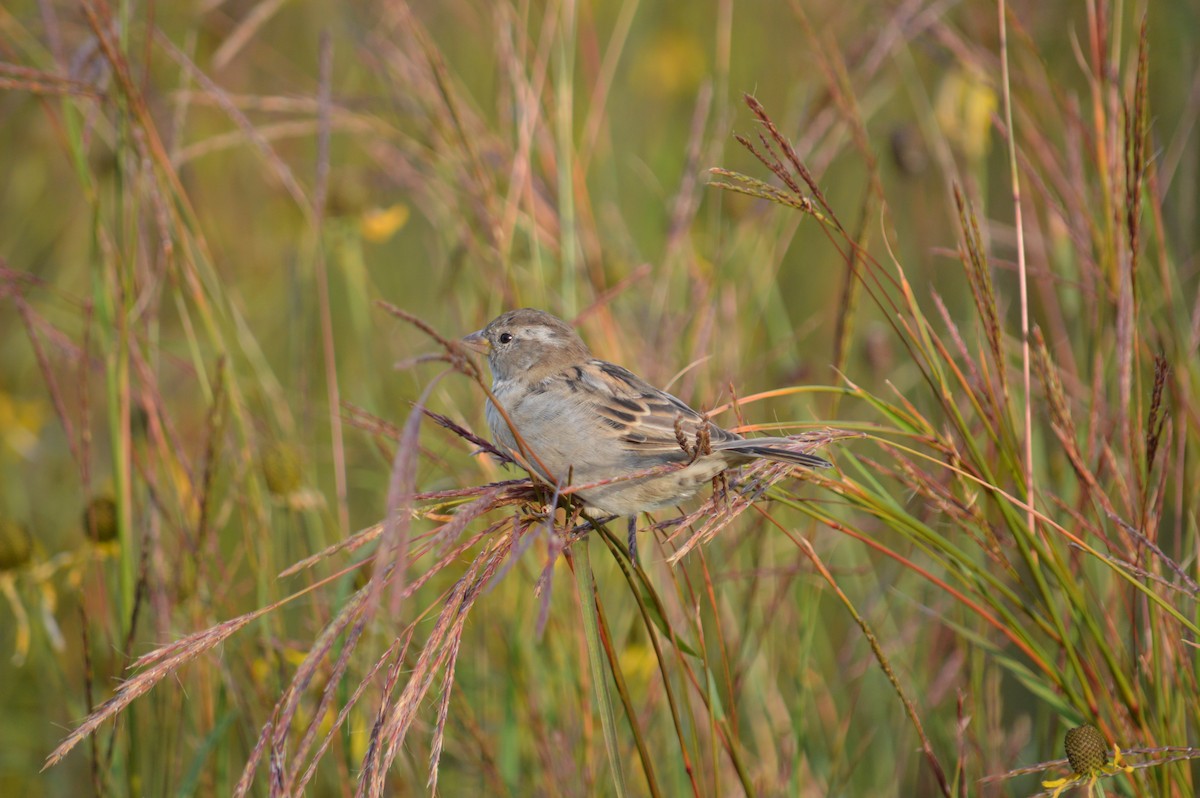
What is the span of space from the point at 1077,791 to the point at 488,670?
4.86ft

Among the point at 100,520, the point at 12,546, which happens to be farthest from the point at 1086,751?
the point at 12,546

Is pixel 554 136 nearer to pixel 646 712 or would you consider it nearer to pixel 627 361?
pixel 627 361

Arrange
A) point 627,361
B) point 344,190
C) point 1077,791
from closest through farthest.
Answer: point 1077,791
point 627,361
point 344,190

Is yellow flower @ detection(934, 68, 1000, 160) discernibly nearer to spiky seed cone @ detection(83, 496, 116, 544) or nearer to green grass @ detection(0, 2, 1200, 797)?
green grass @ detection(0, 2, 1200, 797)

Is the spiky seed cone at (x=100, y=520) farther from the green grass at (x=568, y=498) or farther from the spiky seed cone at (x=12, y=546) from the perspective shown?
the spiky seed cone at (x=12, y=546)

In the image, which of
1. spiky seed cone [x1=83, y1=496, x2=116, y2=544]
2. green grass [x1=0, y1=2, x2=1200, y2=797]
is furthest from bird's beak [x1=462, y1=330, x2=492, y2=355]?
spiky seed cone [x1=83, y1=496, x2=116, y2=544]

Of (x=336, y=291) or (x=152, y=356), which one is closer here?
(x=152, y=356)

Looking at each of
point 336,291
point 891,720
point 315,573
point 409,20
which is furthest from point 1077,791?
point 336,291

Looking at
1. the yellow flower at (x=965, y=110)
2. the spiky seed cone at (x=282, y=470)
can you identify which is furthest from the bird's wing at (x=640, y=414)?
the yellow flower at (x=965, y=110)

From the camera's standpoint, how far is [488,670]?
9.85 ft

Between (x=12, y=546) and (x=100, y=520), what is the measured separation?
20cm

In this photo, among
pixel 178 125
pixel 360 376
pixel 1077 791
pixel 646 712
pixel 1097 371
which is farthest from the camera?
pixel 360 376

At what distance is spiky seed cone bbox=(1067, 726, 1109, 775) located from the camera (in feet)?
5.45

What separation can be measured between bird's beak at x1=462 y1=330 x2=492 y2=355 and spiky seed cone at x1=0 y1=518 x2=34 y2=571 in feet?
3.84
